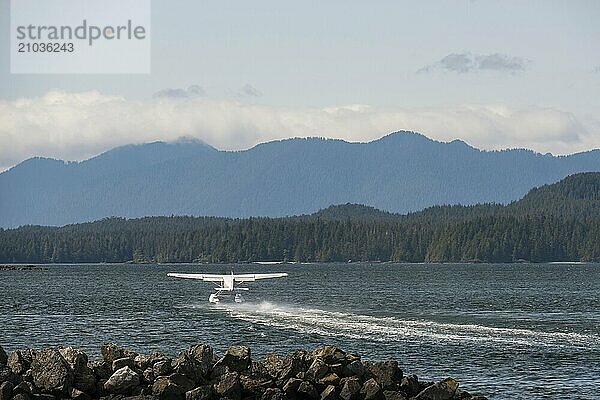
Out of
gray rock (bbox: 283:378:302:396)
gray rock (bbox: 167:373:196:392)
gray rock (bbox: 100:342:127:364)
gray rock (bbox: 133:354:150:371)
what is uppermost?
gray rock (bbox: 100:342:127:364)

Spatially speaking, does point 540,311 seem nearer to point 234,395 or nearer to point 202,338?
point 202,338

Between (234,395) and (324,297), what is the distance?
5979 centimetres

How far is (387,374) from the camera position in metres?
29.9

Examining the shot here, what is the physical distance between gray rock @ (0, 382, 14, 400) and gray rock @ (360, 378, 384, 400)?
28.2 ft

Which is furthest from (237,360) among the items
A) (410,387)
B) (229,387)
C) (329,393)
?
(410,387)

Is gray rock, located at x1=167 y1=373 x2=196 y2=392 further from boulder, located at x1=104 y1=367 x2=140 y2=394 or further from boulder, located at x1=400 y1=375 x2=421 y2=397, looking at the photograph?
boulder, located at x1=400 y1=375 x2=421 y2=397

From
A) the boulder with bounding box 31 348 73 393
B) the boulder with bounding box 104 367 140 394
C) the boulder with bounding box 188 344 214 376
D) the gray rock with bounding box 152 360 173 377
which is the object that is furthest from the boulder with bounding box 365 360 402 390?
the boulder with bounding box 31 348 73 393

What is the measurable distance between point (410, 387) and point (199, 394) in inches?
215

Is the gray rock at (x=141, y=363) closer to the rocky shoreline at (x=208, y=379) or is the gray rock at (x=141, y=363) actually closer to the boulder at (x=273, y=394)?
the rocky shoreline at (x=208, y=379)

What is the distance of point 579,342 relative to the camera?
4731 cm

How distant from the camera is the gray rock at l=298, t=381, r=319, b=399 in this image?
2862 centimetres

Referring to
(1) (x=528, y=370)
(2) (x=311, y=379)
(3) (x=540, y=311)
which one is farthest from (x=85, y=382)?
(3) (x=540, y=311)

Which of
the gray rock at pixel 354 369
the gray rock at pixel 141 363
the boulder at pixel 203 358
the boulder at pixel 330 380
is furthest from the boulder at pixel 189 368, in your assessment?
the gray rock at pixel 354 369

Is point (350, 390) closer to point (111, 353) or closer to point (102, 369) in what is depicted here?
point (102, 369)
